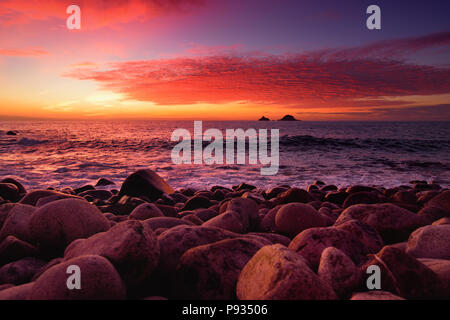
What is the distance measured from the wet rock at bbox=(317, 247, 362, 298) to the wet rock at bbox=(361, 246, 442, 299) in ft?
0.52

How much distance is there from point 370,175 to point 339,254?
12135 mm

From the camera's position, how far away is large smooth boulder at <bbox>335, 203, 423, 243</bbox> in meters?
3.38

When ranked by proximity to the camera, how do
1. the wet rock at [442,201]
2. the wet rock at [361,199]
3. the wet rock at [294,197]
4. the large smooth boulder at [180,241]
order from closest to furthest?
the large smooth boulder at [180,241]
the wet rock at [442,201]
the wet rock at [361,199]
the wet rock at [294,197]

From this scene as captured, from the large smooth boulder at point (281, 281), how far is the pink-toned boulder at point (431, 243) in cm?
148

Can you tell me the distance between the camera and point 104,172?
13125 millimetres

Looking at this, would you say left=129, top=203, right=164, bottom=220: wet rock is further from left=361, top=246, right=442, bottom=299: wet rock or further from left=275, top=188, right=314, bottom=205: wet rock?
left=361, top=246, right=442, bottom=299: wet rock

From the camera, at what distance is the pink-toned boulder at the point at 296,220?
148 inches

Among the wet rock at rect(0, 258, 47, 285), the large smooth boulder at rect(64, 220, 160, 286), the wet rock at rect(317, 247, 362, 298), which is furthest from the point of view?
the wet rock at rect(0, 258, 47, 285)

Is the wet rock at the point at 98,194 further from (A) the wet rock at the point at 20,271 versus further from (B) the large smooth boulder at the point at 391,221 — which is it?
(B) the large smooth boulder at the point at 391,221

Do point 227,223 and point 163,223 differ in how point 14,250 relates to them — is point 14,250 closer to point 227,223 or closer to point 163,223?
point 163,223

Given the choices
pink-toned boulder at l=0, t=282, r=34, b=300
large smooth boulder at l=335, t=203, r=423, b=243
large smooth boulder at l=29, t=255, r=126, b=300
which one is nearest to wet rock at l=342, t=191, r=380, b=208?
large smooth boulder at l=335, t=203, r=423, b=243

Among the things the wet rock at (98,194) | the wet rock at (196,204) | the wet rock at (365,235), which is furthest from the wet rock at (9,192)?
the wet rock at (365,235)
